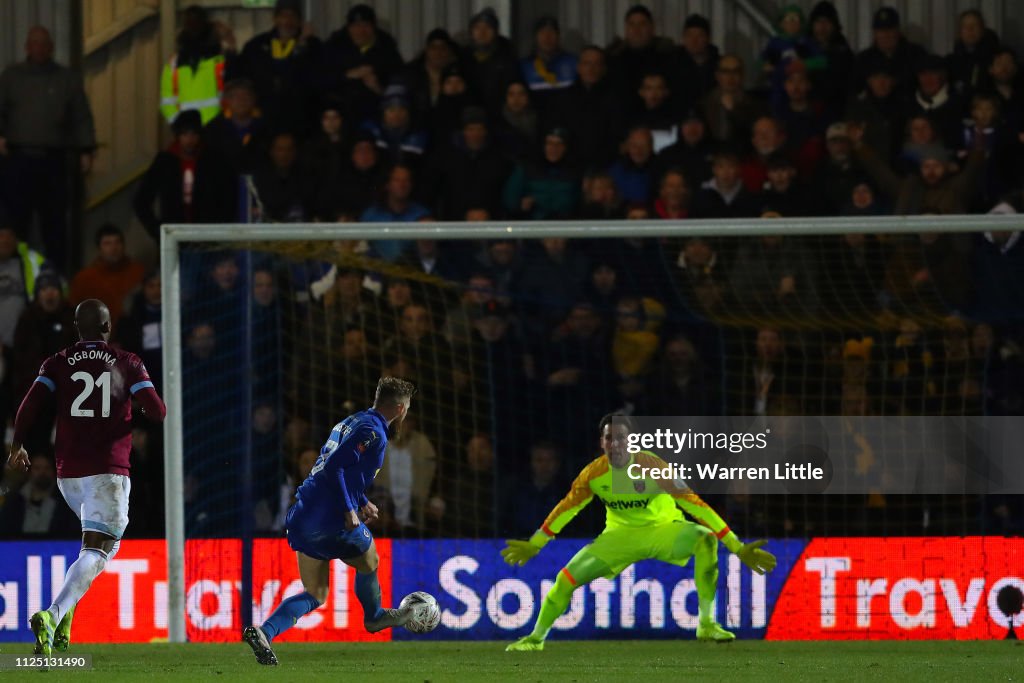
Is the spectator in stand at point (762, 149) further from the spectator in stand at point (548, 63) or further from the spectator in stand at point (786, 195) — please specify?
the spectator in stand at point (548, 63)

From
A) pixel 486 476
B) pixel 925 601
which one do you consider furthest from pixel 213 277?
pixel 925 601

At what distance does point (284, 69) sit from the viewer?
1491cm

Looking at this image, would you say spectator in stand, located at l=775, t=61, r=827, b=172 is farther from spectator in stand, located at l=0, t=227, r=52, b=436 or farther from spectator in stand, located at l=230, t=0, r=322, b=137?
spectator in stand, located at l=0, t=227, r=52, b=436

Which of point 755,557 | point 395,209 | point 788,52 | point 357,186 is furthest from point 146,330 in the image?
point 788,52

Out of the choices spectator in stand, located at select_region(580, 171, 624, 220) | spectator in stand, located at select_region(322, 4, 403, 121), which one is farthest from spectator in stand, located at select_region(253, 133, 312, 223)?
spectator in stand, located at select_region(580, 171, 624, 220)

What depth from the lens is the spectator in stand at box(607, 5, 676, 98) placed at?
47.5 feet

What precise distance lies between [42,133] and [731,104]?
17.8 ft

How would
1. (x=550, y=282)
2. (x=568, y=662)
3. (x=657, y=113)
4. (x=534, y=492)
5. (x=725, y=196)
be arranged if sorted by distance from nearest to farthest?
1. (x=568, y=662)
2. (x=534, y=492)
3. (x=550, y=282)
4. (x=725, y=196)
5. (x=657, y=113)

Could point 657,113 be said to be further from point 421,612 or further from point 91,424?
point 91,424

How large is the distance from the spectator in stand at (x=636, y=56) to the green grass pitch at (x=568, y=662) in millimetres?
4764

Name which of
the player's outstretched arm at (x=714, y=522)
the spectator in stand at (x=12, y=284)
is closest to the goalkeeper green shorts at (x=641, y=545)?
the player's outstretched arm at (x=714, y=522)

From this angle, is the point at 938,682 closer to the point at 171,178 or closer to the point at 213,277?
the point at 213,277

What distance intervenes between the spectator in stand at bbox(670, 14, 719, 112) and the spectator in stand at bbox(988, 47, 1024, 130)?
212 cm
